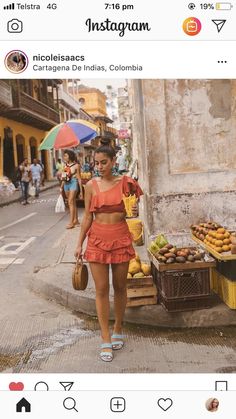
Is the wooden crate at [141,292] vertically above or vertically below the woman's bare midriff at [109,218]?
below

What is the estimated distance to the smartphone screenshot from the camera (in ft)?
6.39

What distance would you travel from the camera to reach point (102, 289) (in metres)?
3.34

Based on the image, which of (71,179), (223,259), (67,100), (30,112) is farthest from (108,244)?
(67,100)

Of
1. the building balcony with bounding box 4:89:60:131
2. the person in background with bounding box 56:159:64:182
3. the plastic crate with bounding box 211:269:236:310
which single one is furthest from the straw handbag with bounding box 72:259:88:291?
the building balcony with bounding box 4:89:60:131

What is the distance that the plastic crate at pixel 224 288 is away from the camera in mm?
3941

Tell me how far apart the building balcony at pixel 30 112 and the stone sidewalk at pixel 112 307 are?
668 inches

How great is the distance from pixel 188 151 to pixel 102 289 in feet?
8.59

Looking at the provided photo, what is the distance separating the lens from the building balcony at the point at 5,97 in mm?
18000
